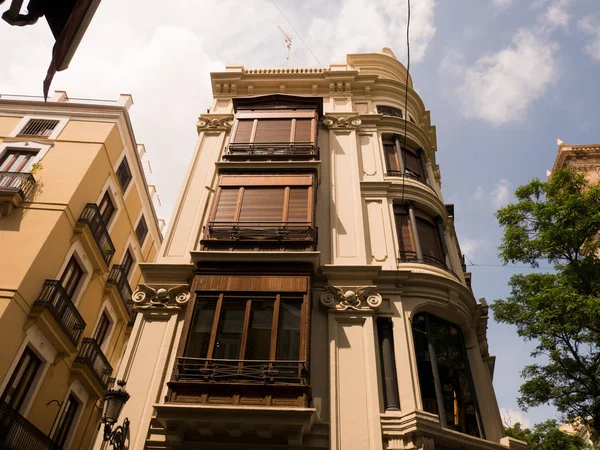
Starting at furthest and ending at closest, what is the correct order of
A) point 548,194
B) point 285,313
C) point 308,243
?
point 548,194
point 308,243
point 285,313

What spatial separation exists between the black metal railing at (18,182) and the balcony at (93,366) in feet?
20.1

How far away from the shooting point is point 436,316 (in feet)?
43.9

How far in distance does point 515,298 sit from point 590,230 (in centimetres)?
397

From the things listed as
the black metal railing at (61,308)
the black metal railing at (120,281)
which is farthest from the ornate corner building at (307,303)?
the black metal railing at (120,281)

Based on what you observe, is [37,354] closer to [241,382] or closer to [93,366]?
[93,366]

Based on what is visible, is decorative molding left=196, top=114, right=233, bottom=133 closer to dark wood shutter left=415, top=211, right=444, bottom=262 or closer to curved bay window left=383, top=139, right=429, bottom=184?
curved bay window left=383, top=139, right=429, bottom=184

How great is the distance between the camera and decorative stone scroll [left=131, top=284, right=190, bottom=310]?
1244 cm

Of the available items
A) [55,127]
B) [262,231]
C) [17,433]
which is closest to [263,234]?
[262,231]

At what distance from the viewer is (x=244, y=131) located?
56.6 ft

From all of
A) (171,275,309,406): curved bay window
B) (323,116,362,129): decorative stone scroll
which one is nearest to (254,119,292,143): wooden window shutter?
(323,116,362,129): decorative stone scroll

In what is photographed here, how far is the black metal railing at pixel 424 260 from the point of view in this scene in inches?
545

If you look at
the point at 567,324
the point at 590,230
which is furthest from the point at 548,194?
the point at 567,324

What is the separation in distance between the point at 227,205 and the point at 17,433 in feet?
29.6

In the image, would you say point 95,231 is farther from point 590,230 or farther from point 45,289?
point 590,230
